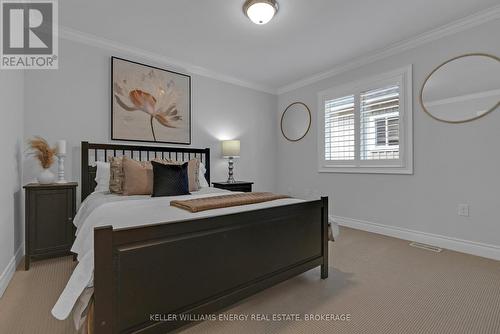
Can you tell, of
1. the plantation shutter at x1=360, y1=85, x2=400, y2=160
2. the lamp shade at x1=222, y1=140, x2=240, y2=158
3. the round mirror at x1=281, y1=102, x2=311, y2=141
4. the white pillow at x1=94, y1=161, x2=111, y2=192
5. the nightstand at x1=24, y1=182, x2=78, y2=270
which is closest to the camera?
the nightstand at x1=24, y1=182, x2=78, y2=270

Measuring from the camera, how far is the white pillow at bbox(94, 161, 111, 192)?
2.67 m

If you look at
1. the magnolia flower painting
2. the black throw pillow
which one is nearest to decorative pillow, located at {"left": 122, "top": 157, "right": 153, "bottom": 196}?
the black throw pillow

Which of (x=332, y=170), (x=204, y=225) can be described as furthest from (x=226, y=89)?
(x=204, y=225)

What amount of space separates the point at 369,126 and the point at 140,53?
3.29 meters

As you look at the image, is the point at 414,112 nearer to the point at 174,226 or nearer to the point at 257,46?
the point at 257,46

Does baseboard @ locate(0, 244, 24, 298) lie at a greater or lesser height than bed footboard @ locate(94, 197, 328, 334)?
lesser

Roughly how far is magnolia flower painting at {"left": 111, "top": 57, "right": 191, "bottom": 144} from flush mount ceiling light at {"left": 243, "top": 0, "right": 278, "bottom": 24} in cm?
165

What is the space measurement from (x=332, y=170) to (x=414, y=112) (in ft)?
4.52

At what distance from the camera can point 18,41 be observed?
2570 mm

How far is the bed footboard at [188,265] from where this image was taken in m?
1.13

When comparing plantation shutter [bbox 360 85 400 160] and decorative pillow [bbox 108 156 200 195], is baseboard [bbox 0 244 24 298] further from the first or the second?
plantation shutter [bbox 360 85 400 160]

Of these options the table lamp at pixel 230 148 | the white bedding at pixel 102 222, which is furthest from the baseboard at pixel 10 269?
the table lamp at pixel 230 148

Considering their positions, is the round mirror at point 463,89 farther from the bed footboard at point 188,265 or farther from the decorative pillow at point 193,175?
the decorative pillow at point 193,175

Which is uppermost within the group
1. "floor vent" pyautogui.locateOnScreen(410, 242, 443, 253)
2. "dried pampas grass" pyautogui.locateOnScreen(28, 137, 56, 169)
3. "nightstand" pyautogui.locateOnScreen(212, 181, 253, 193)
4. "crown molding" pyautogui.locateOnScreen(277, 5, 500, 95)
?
"crown molding" pyautogui.locateOnScreen(277, 5, 500, 95)
